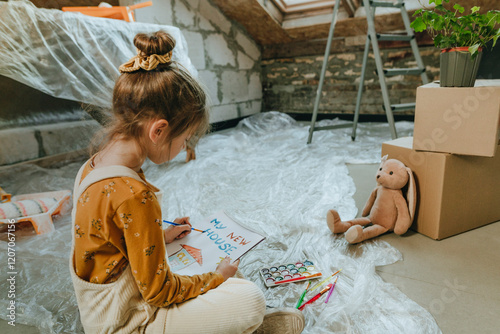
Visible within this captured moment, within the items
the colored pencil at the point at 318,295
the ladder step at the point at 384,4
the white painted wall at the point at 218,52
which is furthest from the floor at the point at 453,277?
the white painted wall at the point at 218,52

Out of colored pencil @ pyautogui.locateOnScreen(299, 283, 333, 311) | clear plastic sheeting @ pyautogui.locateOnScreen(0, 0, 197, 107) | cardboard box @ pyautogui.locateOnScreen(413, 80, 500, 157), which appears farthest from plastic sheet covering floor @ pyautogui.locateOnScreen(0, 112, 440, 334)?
clear plastic sheeting @ pyautogui.locateOnScreen(0, 0, 197, 107)

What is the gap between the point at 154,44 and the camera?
58 centimetres

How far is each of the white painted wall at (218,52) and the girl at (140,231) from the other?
202 cm

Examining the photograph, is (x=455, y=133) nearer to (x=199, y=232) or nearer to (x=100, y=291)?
(x=199, y=232)

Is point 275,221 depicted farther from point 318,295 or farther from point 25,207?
point 25,207

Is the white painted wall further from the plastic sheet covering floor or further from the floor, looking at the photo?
the floor

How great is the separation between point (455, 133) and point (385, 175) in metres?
0.25

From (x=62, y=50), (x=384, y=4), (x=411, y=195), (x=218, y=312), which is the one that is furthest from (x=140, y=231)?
(x=384, y=4)

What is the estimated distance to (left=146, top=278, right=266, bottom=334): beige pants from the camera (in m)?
0.60

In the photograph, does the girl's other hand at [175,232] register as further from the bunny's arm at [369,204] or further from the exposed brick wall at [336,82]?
the exposed brick wall at [336,82]

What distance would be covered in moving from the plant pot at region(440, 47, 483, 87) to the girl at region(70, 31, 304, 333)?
866 mm

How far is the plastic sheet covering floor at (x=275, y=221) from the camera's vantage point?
0.83 metres

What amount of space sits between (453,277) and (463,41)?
2.45 feet

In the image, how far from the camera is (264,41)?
357 cm
